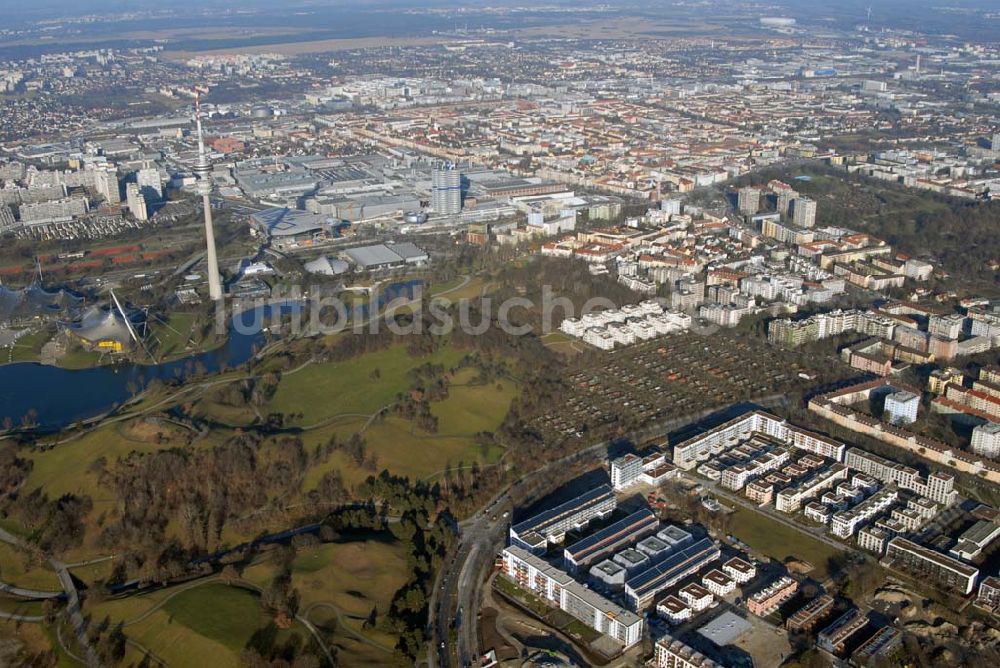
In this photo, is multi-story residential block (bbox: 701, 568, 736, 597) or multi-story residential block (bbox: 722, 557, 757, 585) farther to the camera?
multi-story residential block (bbox: 722, 557, 757, 585)

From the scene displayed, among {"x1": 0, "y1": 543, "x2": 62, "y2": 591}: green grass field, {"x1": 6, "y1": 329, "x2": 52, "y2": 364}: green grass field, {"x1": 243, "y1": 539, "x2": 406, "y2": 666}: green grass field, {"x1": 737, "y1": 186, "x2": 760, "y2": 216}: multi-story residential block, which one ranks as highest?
{"x1": 737, "y1": 186, "x2": 760, "y2": 216}: multi-story residential block

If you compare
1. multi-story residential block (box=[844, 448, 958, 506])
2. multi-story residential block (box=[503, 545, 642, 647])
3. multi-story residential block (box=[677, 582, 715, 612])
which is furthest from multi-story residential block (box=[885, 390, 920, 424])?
multi-story residential block (box=[503, 545, 642, 647])

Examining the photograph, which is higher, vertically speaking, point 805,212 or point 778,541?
point 805,212

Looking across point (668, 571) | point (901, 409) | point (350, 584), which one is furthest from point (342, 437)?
point (901, 409)

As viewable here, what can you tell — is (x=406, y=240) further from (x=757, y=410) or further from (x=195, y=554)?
(x=195, y=554)

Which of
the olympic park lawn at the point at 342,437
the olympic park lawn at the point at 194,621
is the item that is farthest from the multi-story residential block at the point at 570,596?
the olympic park lawn at the point at 342,437

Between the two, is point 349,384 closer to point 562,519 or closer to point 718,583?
point 562,519

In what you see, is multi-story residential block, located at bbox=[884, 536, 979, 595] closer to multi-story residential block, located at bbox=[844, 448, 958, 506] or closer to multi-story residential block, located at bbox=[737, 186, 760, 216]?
multi-story residential block, located at bbox=[844, 448, 958, 506]
